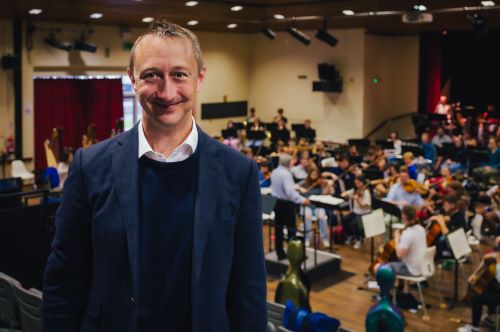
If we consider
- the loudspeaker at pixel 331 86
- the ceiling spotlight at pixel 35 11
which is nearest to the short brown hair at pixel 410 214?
the ceiling spotlight at pixel 35 11

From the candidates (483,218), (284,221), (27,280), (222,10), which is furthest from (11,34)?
(483,218)

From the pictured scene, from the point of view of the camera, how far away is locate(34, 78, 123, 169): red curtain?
58.9 ft

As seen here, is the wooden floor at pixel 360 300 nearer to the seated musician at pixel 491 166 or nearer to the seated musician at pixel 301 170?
the seated musician at pixel 301 170

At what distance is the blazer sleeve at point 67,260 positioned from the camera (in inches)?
68.4

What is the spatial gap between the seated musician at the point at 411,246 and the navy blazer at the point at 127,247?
6.81 m

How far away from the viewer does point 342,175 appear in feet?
42.5

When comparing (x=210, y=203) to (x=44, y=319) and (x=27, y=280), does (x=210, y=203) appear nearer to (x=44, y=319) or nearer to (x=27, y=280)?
(x=44, y=319)

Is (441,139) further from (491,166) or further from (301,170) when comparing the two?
(301,170)

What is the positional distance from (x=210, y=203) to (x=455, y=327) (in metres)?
7.28

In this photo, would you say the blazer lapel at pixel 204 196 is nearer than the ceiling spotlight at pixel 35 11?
Yes

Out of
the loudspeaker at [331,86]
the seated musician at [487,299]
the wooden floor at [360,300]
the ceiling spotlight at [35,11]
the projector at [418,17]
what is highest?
the ceiling spotlight at [35,11]

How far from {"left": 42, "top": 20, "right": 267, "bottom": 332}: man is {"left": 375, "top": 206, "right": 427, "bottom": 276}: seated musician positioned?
22.4 feet

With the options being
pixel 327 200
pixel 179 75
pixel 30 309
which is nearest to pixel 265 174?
pixel 327 200

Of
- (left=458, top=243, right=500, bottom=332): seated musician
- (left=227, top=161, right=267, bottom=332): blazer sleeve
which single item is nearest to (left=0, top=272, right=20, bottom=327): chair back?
(left=227, top=161, right=267, bottom=332): blazer sleeve
